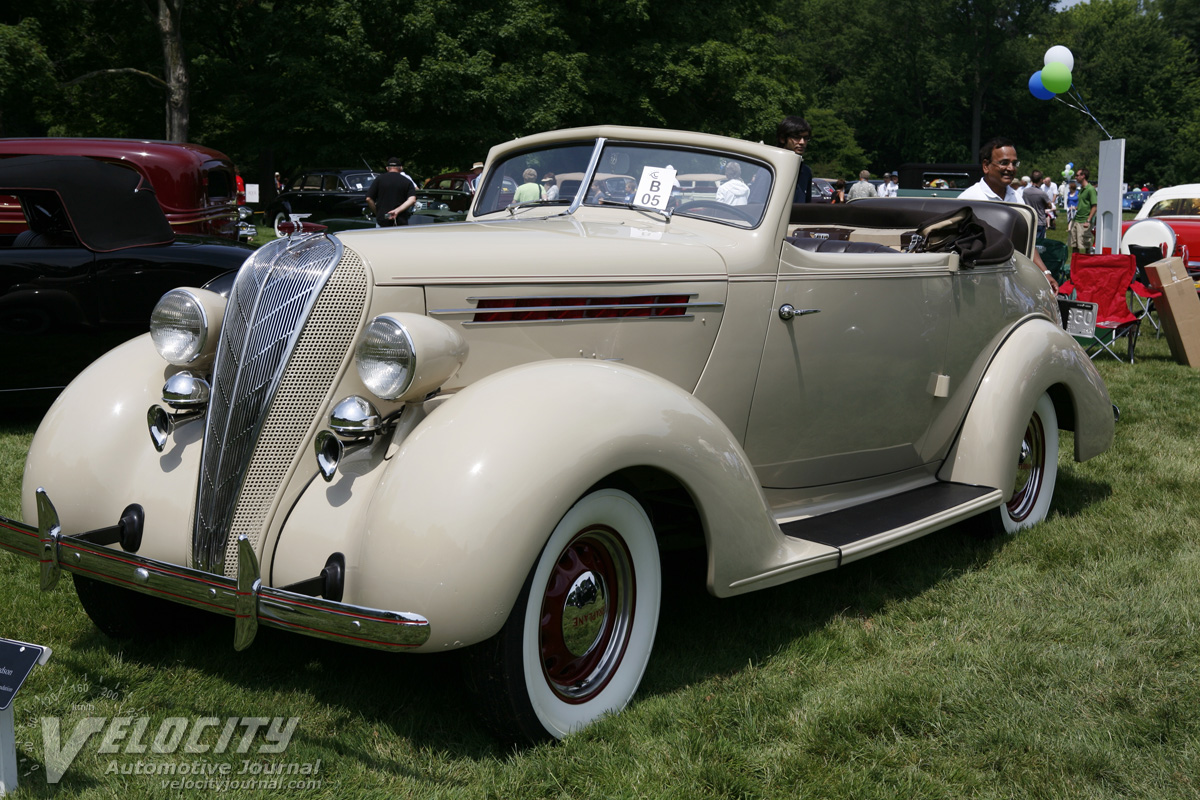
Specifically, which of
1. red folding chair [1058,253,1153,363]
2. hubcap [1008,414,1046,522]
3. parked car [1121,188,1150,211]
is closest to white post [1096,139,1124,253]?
red folding chair [1058,253,1153,363]

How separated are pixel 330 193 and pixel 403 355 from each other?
19.5 m

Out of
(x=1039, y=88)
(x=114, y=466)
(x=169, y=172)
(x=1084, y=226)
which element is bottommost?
(x=1084, y=226)

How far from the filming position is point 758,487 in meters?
3.11

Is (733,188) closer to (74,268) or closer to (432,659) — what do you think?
(432,659)

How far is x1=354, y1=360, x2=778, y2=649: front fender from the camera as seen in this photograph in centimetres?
236

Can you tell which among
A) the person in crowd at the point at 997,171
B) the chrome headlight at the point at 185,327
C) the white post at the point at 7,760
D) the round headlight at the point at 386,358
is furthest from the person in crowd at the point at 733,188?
the person in crowd at the point at 997,171

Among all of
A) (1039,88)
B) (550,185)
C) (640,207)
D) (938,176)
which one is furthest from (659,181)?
(938,176)

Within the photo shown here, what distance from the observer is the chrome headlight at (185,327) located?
2.97 metres

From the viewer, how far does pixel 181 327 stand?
2.99m

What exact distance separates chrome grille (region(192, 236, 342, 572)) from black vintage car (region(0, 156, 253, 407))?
4166mm

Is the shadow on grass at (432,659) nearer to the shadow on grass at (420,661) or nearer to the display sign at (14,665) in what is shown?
the shadow on grass at (420,661)

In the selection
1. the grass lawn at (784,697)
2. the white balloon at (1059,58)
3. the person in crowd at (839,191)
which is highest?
the white balloon at (1059,58)

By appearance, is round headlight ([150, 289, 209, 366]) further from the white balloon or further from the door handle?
the white balloon

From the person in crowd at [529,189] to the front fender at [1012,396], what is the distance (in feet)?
6.97
